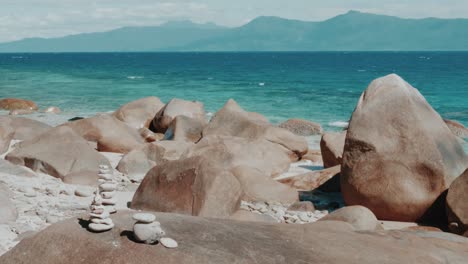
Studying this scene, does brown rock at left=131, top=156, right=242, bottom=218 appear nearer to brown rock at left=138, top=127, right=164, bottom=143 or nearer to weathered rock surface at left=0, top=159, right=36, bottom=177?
weathered rock surface at left=0, top=159, right=36, bottom=177

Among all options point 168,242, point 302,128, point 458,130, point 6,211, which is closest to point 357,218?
point 168,242

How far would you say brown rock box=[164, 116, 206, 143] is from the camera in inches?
817

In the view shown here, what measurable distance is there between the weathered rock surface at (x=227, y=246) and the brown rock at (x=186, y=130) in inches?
534

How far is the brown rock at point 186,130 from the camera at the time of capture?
817 inches

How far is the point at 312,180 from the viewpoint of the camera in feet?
48.6

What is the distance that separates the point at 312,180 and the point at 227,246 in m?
8.69

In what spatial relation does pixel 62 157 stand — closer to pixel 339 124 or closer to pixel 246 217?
pixel 246 217

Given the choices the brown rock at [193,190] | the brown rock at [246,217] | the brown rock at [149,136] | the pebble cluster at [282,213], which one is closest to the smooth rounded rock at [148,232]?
the brown rock at [193,190]

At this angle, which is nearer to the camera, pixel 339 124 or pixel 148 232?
pixel 148 232

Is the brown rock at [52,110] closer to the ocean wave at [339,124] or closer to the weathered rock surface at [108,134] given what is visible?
the ocean wave at [339,124]

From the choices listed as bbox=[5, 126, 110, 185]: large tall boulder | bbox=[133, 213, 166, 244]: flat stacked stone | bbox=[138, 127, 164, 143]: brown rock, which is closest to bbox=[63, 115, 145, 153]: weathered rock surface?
bbox=[138, 127, 164, 143]: brown rock

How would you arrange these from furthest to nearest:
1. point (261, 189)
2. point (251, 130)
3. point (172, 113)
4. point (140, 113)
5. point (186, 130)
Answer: point (140, 113) < point (172, 113) < point (186, 130) < point (251, 130) < point (261, 189)

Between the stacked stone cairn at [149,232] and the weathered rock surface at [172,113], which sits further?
the weathered rock surface at [172,113]

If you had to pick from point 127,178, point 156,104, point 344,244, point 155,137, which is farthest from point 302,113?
point 344,244
